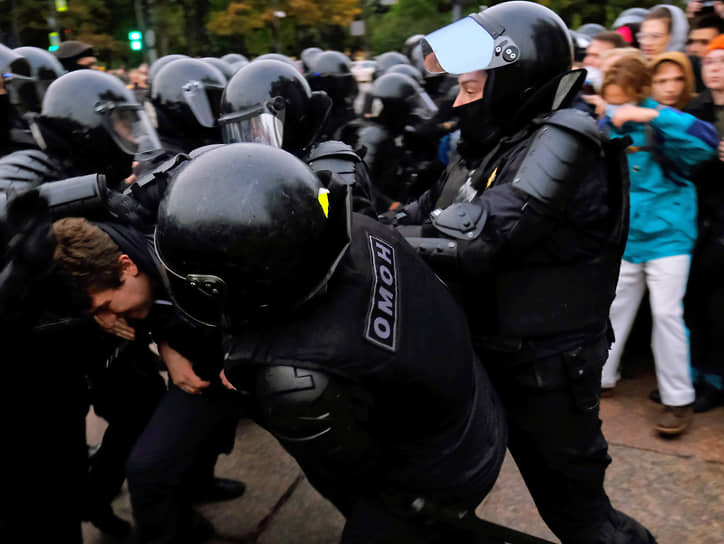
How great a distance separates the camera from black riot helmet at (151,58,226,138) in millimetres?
3506

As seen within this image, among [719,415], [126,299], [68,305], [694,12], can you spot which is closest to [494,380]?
[126,299]

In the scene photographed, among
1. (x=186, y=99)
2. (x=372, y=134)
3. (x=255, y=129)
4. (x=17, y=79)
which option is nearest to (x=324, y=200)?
(x=255, y=129)

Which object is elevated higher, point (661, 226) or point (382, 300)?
point (382, 300)

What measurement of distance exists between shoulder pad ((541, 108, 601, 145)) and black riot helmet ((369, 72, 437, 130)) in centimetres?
331

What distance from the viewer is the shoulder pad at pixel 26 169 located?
2.29 m

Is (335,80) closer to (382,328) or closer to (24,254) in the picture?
(24,254)

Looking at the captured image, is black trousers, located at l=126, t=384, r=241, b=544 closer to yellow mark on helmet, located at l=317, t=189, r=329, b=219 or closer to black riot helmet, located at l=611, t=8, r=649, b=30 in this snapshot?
yellow mark on helmet, located at l=317, t=189, r=329, b=219

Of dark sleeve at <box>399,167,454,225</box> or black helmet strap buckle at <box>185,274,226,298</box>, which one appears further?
dark sleeve at <box>399,167,454,225</box>

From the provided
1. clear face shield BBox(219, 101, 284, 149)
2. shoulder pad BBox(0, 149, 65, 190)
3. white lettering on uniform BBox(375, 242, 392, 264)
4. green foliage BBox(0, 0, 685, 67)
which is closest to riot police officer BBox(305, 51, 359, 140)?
clear face shield BBox(219, 101, 284, 149)

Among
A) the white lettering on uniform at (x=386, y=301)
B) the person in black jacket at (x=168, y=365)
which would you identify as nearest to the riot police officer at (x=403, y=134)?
the person in black jacket at (x=168, y=365)

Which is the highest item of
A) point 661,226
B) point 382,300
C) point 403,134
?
point 382,300

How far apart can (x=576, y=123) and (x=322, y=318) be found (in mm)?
945

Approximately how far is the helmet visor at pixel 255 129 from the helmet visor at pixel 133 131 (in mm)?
402

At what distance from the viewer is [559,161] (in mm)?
1753
